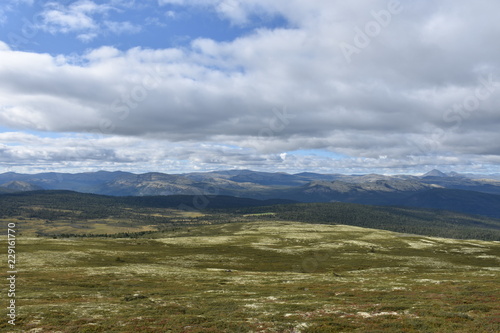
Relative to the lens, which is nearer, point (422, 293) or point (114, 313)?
point (114, 313)

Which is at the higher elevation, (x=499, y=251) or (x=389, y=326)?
(x=389, y=326)

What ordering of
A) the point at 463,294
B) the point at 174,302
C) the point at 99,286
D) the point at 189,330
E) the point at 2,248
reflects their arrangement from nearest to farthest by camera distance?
the point at 189,330 → the point at 174,302 → the point at 463,294 → the point at 99,286 → the point at 2,248

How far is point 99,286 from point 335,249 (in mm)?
116772

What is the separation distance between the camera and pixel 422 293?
4734 centimetres

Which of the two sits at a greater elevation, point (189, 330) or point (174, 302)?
point (189, 330)

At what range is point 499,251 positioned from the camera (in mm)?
150875

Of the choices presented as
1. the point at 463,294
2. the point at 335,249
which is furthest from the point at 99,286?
the point at 335,249

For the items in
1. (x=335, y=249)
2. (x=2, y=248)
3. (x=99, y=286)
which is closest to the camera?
(x=99, y=286)

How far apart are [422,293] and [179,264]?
238 feet

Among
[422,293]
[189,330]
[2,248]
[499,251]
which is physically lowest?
[499,251]

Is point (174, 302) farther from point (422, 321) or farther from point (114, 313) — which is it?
point (422, 321)

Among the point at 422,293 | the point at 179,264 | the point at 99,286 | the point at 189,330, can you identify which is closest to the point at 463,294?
the point at 422,293

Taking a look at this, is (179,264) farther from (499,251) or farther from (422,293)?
(499,251)

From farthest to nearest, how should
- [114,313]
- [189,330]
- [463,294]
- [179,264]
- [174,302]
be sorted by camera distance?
[179,264] < [463,294] < [174,302] < [114,313] < [189,330]
